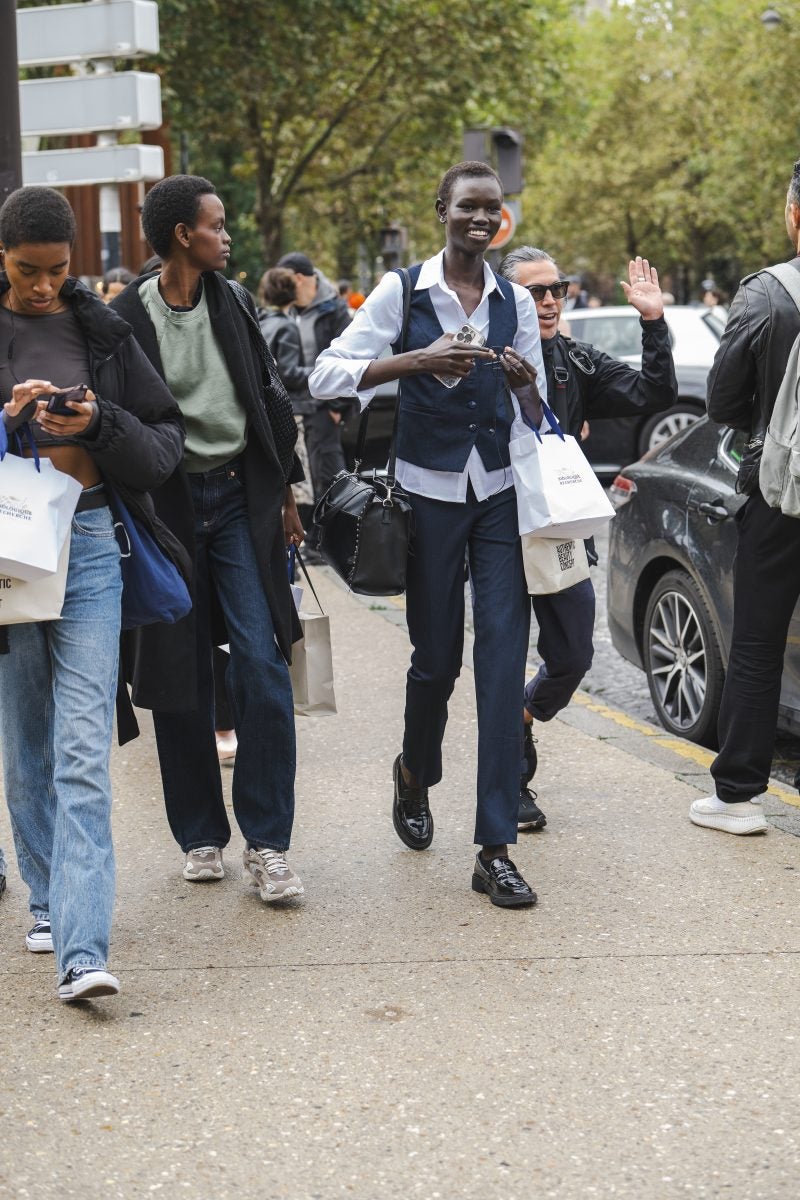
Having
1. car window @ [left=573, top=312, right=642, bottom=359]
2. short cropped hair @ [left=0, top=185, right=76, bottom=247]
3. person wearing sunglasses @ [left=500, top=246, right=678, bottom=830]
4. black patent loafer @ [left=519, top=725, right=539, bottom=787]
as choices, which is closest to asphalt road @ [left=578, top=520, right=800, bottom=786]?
black patent loafer @ [left=519, top=725, right=539, bottom=787]

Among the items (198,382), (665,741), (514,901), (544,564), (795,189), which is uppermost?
(795,189)

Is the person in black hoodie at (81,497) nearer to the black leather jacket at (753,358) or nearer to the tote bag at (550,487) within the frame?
the tote bag at (550,487)

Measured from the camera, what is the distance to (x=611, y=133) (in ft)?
189

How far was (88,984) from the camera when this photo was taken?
3914 mm

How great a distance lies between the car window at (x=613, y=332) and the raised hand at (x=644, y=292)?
12.2 meters

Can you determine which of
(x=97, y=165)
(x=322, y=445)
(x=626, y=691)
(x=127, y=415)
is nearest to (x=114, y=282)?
(x=97, y=165)

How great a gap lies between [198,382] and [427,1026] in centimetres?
175

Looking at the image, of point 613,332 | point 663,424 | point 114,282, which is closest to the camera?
point 114,282

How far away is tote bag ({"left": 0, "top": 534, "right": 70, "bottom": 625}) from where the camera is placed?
3895 mm

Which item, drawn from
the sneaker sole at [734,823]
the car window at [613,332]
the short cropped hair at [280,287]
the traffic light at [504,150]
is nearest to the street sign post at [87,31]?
the short cropped hair at [280,287]

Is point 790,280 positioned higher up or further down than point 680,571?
higher up

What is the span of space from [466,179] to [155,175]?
591cm

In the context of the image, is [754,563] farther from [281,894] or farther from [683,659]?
[281,894]

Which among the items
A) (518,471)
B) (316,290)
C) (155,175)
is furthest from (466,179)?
(316,290)
